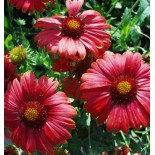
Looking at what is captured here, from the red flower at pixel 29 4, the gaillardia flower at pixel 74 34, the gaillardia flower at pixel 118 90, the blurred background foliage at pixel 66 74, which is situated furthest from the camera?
the blurred background foliage at pixel 66 74

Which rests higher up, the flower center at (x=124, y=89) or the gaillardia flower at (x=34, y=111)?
the flower center at (x=124, y=89)

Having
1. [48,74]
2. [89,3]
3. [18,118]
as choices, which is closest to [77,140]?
[48,74]

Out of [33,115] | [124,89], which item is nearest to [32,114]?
[33,115]

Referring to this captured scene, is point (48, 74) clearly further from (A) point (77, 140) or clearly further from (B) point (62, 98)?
(B) point (62, 98)

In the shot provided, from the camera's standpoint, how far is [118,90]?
53.8 inches

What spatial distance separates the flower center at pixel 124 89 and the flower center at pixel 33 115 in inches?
9.3

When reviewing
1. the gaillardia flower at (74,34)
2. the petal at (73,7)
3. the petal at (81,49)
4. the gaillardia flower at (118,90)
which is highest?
the petal at (73,7)

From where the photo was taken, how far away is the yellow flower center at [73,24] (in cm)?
151

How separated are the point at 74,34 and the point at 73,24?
0.04m

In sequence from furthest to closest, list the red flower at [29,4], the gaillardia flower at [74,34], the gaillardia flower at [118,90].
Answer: the red flower at [29,4]
the gaillardia flower at [74,34]
the gaillardia flower at [118,90]

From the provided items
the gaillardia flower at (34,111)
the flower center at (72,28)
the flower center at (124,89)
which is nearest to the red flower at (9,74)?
the gaillardia flower at (34,111)

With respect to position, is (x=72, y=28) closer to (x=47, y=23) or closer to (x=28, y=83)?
(x=47, y=23)

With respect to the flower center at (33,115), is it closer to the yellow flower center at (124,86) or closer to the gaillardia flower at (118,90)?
the gaillardia flower at (118,90)

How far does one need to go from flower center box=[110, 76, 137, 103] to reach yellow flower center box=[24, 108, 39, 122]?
0.25 metres
